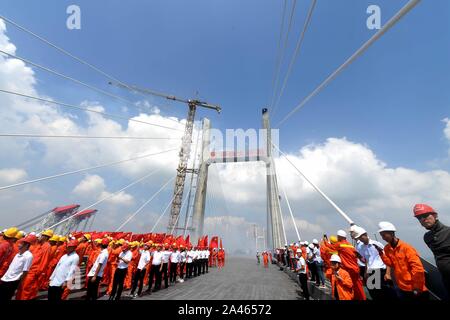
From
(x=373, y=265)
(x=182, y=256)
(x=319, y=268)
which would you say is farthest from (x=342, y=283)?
(x=182, y=256)

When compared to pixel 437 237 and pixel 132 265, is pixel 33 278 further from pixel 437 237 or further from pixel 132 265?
pixel 437 237

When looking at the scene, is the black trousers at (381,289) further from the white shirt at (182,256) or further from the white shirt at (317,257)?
the white shirt at (182,256)

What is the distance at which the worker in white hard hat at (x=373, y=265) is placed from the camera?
4.17m

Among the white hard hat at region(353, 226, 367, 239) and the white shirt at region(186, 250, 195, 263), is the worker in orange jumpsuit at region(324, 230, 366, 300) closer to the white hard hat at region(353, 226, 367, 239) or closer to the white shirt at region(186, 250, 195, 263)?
the white hard hat at region(353, 226, 367, 239)

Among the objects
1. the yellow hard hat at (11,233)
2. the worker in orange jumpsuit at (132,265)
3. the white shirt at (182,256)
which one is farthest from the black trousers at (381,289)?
the white shirt at (182,256)

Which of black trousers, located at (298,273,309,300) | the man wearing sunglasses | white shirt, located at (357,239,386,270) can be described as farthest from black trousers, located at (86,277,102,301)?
the man wearing sunglasses

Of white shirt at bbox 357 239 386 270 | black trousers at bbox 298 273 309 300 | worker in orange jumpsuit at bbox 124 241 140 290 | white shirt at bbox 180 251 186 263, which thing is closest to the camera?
white shirt at bbox 357 239 386 270

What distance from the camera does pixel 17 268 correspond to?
4172 millimetres

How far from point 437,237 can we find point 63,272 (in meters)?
6.35

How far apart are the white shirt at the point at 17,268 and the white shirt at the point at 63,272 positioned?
0.55m

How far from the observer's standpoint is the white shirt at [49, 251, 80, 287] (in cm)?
425

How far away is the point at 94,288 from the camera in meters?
5.78

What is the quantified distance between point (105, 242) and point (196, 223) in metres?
18.0

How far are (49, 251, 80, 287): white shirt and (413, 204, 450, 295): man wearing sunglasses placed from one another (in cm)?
610
